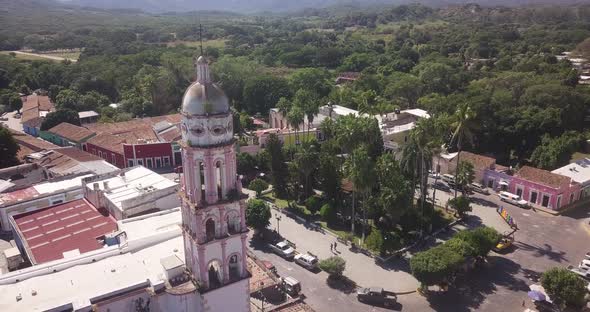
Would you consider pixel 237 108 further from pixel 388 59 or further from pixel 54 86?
pixel 388 59

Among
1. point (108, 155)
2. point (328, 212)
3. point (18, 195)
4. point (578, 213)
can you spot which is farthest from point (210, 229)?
point (108, 155)

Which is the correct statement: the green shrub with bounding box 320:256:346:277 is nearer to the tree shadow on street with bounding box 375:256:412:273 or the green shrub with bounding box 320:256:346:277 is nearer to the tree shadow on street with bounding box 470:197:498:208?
the tree shadow on street with bounding box 375:256:412:273

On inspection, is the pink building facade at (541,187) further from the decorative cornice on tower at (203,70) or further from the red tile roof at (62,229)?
the red tile roof at (62,229)

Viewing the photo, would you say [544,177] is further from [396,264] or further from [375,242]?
[375,242]

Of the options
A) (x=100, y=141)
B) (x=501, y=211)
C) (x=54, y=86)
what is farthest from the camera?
(x=54, y=86)

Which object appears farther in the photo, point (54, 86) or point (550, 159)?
point (54, 86)

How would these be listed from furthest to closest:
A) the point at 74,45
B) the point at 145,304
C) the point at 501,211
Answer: the point at 74,45
the point at 501,211
the point at 145,304

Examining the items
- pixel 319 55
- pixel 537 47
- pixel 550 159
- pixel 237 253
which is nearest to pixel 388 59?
pixel 319 55
